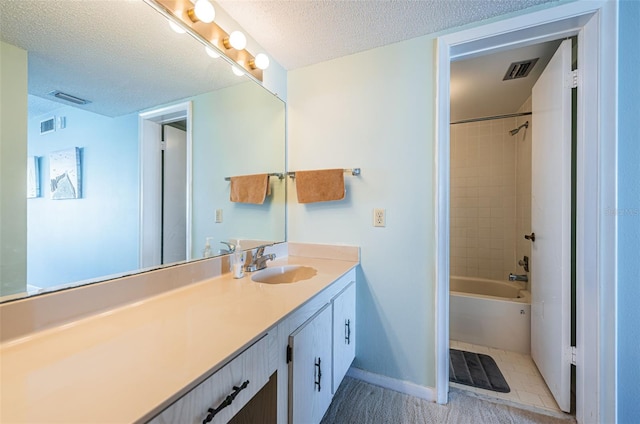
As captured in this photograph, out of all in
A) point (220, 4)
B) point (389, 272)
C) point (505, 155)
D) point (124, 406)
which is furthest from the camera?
point (505, 155)

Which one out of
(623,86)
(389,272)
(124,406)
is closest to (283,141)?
(389,272)

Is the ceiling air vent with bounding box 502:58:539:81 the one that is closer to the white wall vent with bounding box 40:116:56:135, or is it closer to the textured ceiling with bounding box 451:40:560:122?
the textured ceiling with bounding box 451:40:560:122

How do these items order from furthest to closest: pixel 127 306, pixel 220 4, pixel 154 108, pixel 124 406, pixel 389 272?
pixel 389 272
pixel 220 4
pixel 154 108
pixel 127 306
pixel 124 406

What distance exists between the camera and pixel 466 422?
130cm

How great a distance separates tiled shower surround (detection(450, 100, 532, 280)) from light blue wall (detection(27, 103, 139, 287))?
2.97 meters

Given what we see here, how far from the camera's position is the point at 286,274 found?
5.17 feet

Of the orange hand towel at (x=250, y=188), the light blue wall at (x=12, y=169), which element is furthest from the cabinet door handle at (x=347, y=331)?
the light blue wall at (x=12, y=169)

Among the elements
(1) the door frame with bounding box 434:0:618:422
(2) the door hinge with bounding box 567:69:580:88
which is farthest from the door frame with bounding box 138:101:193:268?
(2) the door hinge with bounding box 567:69:580:88

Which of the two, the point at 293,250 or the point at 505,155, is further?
the point at 505,155

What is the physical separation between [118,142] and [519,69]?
2487 mm

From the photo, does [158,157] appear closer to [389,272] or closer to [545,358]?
[389,272]

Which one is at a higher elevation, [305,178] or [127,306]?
[305,178]

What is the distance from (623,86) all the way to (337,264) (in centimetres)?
161

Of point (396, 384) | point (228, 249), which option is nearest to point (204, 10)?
point (228, 249)
